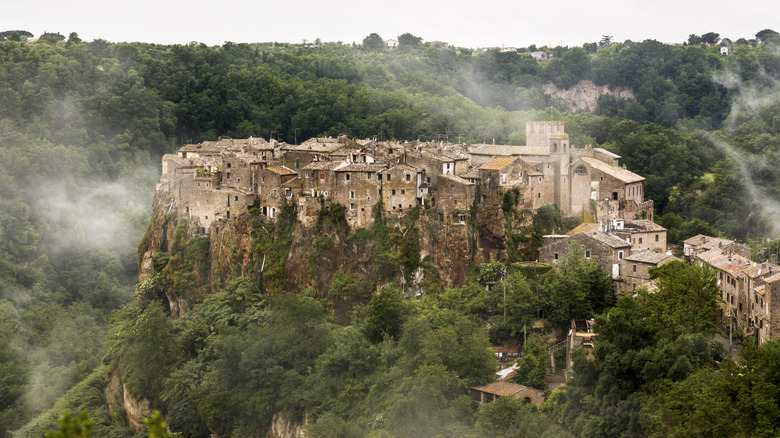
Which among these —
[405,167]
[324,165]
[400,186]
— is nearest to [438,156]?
[405,167]

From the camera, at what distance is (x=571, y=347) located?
3722 centimetres

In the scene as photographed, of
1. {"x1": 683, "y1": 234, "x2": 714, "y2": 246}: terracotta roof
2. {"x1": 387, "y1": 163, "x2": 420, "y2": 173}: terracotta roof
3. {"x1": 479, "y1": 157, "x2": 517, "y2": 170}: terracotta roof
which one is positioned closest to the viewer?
{"x1": 683, "y1": 234, "x2": 714, "y2": 246}: terracotta roof

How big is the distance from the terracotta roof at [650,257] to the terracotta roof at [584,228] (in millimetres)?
3344

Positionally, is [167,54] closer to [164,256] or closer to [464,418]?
[164,256]

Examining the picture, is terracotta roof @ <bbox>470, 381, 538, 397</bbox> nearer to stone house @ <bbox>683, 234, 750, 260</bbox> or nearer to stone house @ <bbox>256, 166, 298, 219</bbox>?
stone house @ <bbox>683, 234, 750, 260</bbox>

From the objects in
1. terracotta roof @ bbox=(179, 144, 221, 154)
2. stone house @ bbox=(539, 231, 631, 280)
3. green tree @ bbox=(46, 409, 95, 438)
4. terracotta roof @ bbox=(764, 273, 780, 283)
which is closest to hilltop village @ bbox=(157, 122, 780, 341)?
stone house @ bbox=(539, 231, 631, 280)

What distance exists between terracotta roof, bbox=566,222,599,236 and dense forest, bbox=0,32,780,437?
1476mm

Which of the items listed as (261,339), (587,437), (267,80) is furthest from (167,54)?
(587,437)

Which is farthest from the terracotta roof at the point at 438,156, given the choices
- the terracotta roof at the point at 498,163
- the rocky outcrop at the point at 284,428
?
the rocky outcrop at the point at 284,428

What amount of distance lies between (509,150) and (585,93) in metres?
54.4

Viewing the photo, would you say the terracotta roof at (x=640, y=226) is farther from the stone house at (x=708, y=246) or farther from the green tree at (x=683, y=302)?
the green tree at (x=683, y=302)

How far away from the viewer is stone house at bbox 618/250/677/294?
40938mm

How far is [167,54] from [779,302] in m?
79.3

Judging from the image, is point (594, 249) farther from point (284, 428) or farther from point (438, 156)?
point (284, 428)
